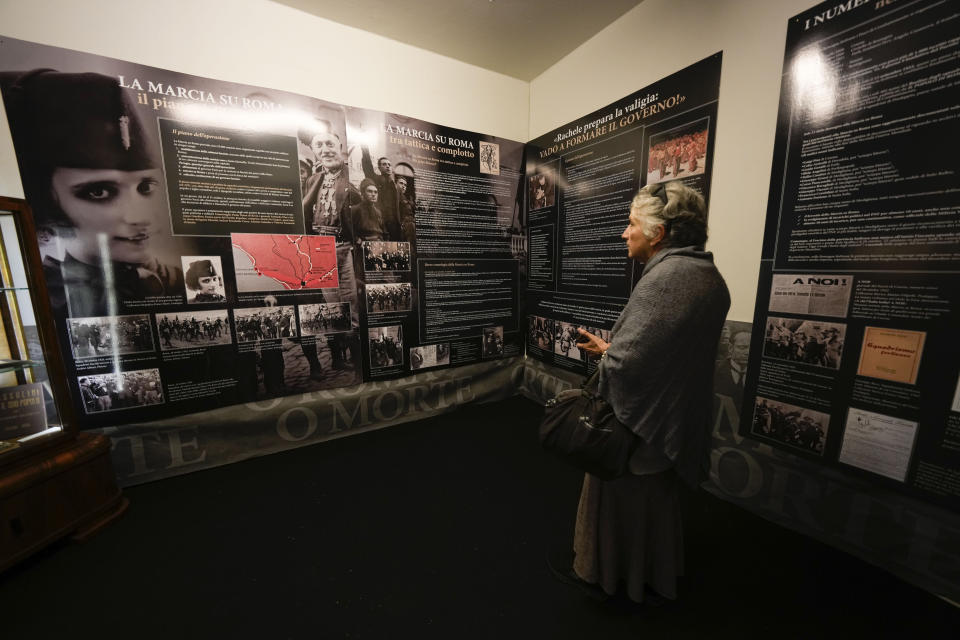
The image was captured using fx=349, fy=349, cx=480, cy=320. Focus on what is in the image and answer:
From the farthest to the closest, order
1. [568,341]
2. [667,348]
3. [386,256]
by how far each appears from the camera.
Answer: [568,341] < [386,256] < [667,348]

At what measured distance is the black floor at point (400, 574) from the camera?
1.41 m

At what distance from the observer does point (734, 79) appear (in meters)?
1.97

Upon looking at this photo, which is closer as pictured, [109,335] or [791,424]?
[791,424]

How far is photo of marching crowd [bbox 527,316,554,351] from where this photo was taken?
3449 mm

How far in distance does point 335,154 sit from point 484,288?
66.2 inches

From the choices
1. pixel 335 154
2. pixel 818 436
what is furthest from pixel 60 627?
pixel 818 436

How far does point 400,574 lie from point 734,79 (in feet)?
10.4

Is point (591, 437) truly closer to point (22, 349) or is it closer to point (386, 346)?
point (386, 346)

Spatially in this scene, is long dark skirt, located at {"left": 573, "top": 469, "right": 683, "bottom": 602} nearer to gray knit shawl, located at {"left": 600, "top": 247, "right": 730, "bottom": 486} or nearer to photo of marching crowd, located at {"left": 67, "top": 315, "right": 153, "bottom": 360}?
gray knit shawl, located at {"left": 600, "top": 247, "right": 730, "bottom": 486}

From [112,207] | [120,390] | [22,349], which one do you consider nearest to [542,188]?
[112,207]

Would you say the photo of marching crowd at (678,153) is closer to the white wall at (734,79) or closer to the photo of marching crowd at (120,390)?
the white wall at (734,79)

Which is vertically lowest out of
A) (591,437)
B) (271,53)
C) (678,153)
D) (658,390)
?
(591,437)

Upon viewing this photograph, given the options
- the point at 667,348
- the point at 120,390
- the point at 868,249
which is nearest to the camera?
the point at 667,348

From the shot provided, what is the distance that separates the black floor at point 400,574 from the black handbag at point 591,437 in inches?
28.9
